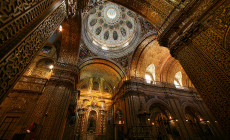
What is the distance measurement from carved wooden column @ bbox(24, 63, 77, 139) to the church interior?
0.05 meters

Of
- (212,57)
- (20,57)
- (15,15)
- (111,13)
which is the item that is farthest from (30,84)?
(111,13)

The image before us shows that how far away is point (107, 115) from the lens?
38.3ft

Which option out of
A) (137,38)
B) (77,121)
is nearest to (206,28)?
(137,38)

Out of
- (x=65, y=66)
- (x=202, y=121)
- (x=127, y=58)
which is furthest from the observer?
(x=127, y=58)

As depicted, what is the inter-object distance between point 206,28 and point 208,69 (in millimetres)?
1276

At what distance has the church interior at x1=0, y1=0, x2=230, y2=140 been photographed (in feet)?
6.46

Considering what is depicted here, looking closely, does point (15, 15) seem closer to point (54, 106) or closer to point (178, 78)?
point (54, 106)

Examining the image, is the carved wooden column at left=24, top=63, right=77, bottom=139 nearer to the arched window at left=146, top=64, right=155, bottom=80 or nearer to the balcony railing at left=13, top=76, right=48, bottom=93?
the balcony railing at left=13, top=76, right=48, bottom=93

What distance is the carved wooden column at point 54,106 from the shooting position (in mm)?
4910

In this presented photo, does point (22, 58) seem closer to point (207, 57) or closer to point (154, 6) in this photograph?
point (207, 57)

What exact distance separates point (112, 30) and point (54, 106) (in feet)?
35.5

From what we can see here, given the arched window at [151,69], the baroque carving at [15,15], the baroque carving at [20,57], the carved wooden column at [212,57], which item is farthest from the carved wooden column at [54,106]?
the arched window at [151,69]

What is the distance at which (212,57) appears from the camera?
9.08ft

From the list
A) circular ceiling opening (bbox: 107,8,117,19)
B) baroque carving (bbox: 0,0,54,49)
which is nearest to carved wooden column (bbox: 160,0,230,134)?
baroque carving (bbox: 0,0,54,49)
